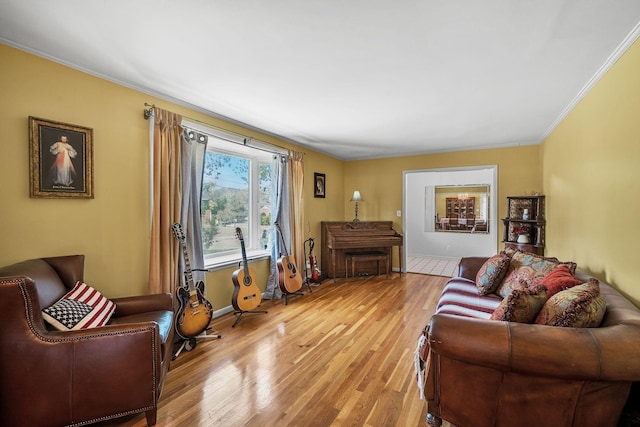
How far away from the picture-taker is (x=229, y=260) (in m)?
3.44

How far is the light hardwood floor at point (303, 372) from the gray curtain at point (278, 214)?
1.17 ft

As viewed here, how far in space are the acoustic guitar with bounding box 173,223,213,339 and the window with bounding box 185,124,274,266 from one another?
584 mm

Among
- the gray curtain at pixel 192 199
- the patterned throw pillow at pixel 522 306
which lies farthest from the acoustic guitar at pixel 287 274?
the patterned throw pillow at pixel 522 306

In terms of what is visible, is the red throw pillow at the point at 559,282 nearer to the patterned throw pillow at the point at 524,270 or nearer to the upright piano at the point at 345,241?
the patterned throw pillow at the point at 524,270

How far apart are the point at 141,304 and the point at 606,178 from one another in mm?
3620

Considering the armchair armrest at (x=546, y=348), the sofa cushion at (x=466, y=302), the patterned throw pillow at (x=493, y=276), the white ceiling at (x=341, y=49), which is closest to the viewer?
the armchair armrest at (x=546, y=348)

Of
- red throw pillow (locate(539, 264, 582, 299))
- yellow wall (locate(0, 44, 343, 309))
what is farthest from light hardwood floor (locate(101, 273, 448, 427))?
red throw pillow (locate(539, 264, 582, 299))

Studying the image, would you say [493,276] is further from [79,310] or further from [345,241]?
[79,310]

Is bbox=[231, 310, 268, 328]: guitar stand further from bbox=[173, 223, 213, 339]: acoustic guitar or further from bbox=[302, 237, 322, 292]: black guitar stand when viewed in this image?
bbox=[302, 237, 322, 292]: black guitar stand

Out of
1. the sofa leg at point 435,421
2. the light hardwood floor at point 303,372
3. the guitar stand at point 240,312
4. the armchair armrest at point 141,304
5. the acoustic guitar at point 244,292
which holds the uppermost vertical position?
the armchair armrest at point 141,304

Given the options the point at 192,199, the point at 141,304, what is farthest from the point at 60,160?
the point at 141,304

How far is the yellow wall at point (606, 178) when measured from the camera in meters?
1.70

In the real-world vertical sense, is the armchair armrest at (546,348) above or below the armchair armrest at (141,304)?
above

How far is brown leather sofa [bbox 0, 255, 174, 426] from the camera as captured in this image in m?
1.39
